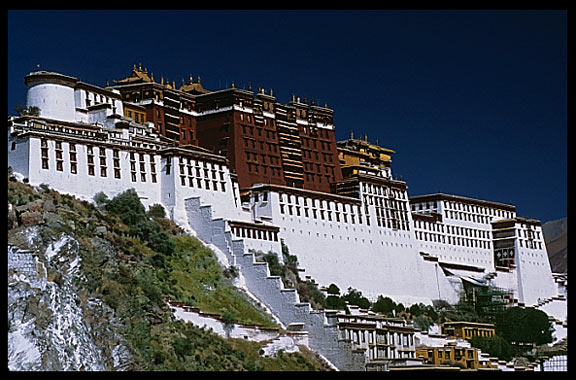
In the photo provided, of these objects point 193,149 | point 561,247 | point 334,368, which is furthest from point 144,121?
point 561,247

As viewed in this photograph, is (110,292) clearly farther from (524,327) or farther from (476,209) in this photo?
(476,209)

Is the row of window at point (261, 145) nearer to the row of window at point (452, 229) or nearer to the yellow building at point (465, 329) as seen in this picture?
the row of window at point (452, 229)

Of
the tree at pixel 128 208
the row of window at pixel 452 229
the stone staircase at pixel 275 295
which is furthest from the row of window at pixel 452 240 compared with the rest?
the tree at pixel 128 208

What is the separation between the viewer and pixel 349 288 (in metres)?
64.6

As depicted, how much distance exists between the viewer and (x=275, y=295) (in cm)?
5584

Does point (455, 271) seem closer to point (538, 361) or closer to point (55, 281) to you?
point (538, 361)

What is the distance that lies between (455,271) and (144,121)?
826 inches

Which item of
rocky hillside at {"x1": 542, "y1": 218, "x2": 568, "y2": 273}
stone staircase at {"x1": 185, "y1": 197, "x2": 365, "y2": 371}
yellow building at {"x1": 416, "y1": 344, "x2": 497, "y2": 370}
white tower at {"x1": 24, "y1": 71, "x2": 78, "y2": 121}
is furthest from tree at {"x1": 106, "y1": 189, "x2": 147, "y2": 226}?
rocky hillside at {"x1": 542, "y1": 218, "x2": 568, "y2": 273}

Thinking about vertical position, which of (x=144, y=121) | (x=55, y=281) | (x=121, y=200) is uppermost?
(x=144, y=121)

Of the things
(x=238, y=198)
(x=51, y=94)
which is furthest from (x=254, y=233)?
(x=51, y=94)

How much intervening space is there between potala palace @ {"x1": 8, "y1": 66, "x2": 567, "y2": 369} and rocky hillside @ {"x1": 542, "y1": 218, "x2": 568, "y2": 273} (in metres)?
44.8

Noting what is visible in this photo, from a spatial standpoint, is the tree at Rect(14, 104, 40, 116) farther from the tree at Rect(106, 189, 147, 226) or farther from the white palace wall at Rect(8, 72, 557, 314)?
the tree at Rect(106, 189, 147, 226)

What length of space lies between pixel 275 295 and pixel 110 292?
10196mm
